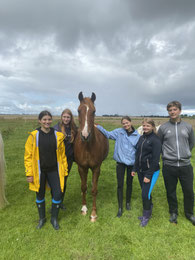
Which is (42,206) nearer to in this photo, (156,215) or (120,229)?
(120,229)

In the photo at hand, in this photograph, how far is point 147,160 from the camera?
3350 mm

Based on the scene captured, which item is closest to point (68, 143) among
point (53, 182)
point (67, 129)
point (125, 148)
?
point (67, 129)

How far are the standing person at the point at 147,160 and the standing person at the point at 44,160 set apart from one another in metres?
1.68

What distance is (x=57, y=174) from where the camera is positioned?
3273mm

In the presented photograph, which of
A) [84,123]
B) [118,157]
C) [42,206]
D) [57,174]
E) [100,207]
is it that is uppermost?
[84,123]

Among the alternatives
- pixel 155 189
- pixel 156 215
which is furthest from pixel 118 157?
pixel 155 189

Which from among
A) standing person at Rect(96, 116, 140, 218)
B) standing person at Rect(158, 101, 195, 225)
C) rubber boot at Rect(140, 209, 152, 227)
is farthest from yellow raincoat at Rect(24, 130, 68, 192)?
standing person at Rect(158, 101, 195, 225)

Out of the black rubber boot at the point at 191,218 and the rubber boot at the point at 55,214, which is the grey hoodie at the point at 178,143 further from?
the rubber boot at the point at 55,214

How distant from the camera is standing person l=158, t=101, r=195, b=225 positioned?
131 inches

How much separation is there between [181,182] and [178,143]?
90cm

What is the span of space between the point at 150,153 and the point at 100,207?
210 cm

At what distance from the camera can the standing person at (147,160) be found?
3.26m

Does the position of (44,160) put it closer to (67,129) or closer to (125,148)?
(67,129)

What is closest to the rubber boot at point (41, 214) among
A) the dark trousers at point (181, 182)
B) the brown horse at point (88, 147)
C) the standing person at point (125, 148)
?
the brown horse at point (88, 147)
